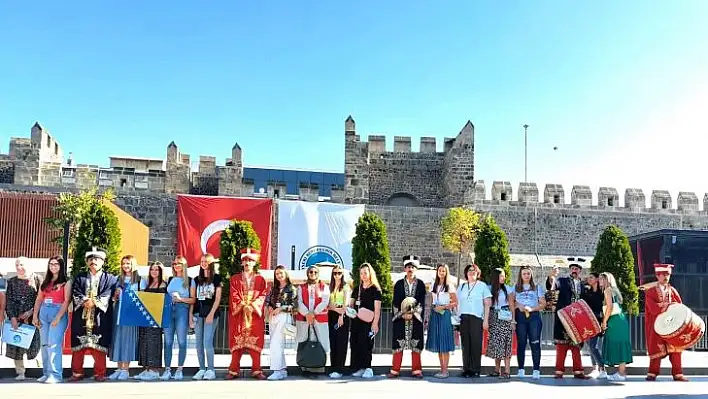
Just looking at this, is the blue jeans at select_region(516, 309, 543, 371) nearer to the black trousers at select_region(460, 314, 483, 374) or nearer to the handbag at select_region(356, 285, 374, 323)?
the black trousers at select_region(460, 314, 483, 374)

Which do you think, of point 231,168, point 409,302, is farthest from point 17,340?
point 231,168

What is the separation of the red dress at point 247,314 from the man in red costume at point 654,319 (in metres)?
4.84

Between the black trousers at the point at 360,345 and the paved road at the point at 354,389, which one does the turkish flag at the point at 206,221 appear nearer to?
the black trousers at the point at 360,345

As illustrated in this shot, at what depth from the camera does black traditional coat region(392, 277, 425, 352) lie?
8.38 m

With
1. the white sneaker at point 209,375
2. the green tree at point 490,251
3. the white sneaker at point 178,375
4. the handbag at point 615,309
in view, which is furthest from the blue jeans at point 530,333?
the green tree at point 490,251

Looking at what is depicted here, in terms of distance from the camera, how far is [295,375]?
8.57 meters

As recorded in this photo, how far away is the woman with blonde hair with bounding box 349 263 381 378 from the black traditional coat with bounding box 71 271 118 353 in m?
2.83

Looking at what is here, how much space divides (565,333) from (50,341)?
604 centimetres

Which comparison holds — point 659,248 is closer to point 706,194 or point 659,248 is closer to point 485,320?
point 485,320

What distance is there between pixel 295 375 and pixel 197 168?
22.4 m

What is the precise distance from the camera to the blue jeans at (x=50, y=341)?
25.1 feet

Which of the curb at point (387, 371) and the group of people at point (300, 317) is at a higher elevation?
the group of people at point (300, 317)

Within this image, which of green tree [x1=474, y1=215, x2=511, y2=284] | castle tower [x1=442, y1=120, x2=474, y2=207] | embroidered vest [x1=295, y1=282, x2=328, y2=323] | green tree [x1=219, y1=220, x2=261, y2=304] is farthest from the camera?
castle tower [x1=442, y1=120, x2=474, y2=207]

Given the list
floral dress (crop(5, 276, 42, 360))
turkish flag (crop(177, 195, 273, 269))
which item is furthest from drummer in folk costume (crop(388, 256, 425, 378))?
turkish flag (crop(177, 195, 273, 269))
